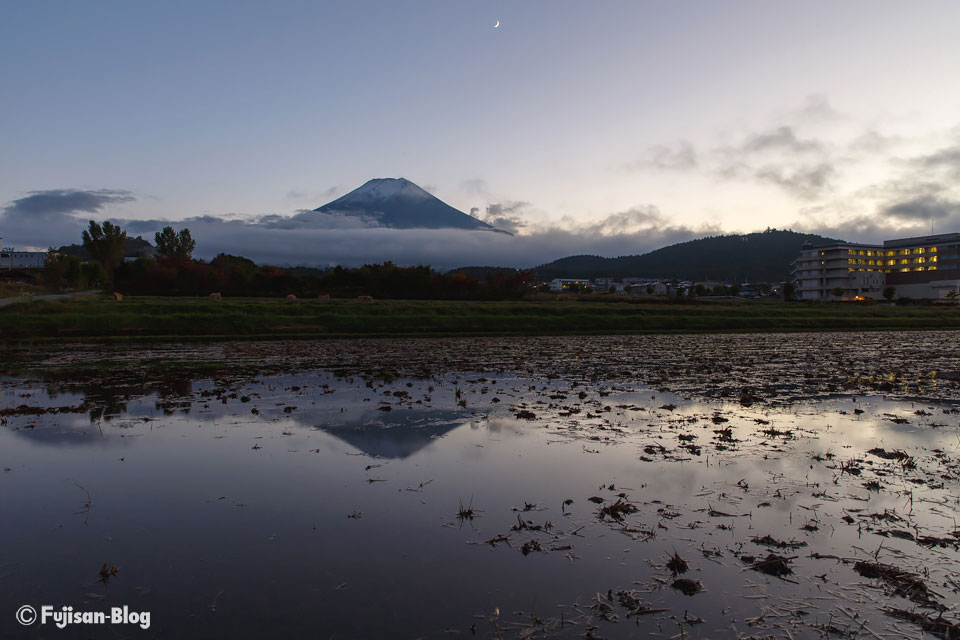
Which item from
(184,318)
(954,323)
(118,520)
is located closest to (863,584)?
(118,520)

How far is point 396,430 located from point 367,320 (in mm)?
34048

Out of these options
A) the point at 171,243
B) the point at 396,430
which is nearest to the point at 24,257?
the point at 171,243

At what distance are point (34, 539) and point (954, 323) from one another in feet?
249

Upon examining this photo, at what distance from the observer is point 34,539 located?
6.58 metres

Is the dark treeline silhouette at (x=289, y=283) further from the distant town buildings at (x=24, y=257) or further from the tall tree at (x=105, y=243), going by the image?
the distant town buildings at (x=24, y=257)

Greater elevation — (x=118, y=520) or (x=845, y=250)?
(x=845, y=250)

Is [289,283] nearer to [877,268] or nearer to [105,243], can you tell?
[105,243]

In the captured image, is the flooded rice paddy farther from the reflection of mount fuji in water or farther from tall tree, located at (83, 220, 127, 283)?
tall tree, located at (83, 220, 127, 283)

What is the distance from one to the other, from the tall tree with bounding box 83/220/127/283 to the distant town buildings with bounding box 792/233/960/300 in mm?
159309

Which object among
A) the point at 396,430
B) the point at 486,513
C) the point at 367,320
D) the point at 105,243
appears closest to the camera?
the point at 486,513

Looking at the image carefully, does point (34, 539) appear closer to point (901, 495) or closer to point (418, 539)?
point (418, 539)

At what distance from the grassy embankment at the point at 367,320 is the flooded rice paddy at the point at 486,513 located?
26033mm

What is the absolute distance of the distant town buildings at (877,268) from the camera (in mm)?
137750

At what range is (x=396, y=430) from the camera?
469 inches
